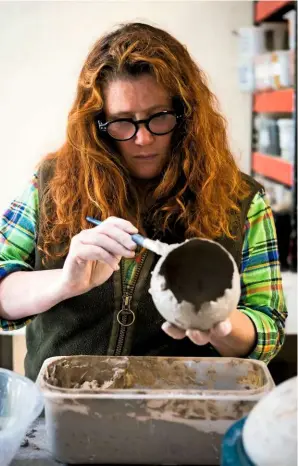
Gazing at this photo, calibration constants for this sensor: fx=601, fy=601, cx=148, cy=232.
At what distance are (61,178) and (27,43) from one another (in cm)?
310

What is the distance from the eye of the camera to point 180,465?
1.06m

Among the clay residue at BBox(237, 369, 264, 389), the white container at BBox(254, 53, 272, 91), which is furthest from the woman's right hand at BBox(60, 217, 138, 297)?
the white container at BBox(254, 53, 272, 91)

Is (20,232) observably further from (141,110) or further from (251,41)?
(251,41)

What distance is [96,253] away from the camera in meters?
1.26

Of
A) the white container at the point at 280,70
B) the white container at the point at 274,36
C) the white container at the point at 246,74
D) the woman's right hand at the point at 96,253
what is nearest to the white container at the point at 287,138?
the white container at the point at 280,70

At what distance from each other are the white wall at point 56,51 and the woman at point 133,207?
110 inches

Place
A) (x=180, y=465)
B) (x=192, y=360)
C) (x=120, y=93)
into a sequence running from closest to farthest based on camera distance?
(x=180, y=465) → (x=192, y=360) → (x=120, y=93)

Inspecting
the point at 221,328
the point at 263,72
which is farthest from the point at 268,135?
the point at 221,328

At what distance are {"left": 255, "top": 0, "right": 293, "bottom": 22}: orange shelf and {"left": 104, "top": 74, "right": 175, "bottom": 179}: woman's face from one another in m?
2.28

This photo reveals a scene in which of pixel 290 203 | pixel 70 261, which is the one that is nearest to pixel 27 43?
pixel 290 203

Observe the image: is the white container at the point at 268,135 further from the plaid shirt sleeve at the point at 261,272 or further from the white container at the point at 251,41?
the plaid shirt sleeve at the point at 261,272

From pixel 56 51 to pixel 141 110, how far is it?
10.4 feet

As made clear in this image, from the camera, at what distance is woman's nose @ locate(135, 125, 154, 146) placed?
58.0 inches

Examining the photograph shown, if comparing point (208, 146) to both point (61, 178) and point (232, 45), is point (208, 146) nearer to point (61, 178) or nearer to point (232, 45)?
point (61, 178)
